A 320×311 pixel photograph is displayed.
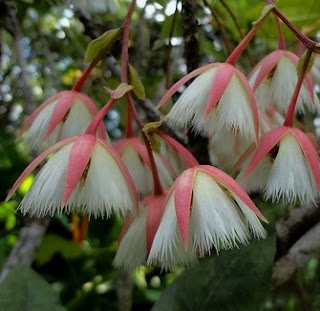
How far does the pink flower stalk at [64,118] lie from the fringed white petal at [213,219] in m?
0.22

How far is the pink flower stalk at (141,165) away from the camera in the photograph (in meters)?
0.77

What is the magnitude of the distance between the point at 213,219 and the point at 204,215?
0.4 inches

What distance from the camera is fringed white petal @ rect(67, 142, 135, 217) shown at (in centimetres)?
63

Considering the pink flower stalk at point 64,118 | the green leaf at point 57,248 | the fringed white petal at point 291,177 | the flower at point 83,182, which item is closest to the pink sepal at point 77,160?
the flower at point 83,182

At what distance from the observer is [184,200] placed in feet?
1.94

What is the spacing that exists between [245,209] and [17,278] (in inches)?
15.3

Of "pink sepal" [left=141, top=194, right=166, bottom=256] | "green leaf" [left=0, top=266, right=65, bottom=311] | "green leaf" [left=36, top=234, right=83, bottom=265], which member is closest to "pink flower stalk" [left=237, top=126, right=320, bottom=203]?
"pink sepal" [left=141, top=194, right=166, bottom=256]

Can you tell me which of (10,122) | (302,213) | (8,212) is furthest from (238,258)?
(10,122)

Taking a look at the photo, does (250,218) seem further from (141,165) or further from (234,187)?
(141,165)

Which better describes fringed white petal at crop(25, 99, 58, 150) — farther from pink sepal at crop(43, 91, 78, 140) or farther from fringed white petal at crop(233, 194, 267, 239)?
fringed white petal at crop(233, 194, 267, 239)

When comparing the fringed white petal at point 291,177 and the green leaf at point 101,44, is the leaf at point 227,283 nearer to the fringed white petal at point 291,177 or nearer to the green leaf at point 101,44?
the fringed white petal at point 291,177

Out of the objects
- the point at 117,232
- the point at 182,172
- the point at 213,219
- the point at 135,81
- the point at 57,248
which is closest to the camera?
the point at 213,219

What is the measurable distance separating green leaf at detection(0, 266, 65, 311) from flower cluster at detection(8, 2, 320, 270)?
149 millimetres

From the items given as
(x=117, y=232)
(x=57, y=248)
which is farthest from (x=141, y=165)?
(x=117, y=232)
